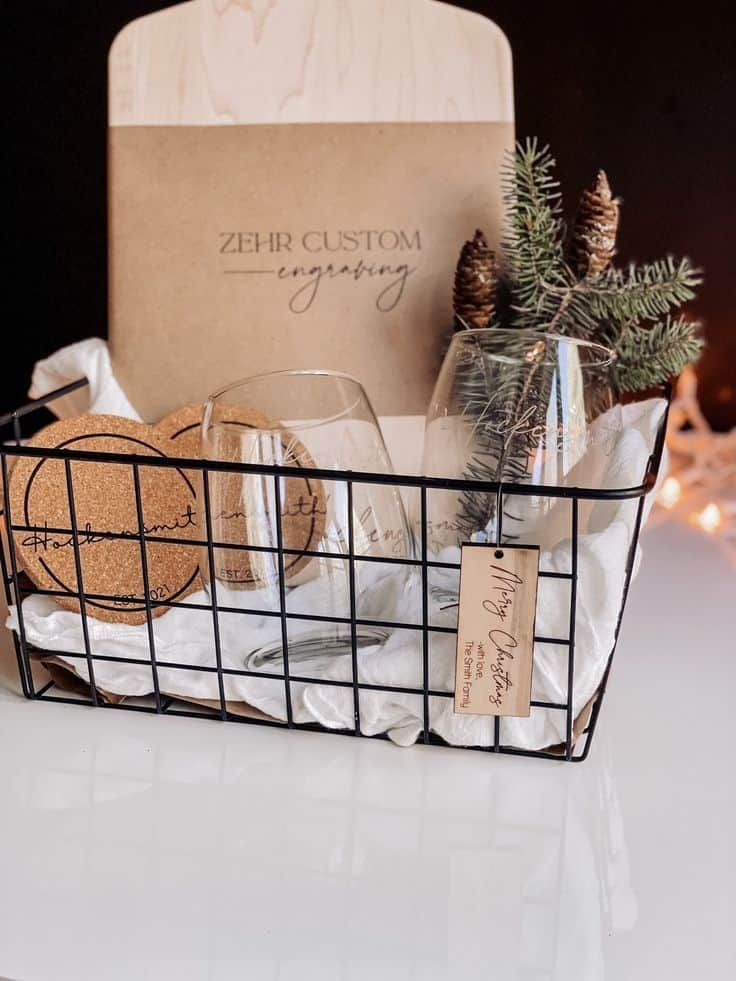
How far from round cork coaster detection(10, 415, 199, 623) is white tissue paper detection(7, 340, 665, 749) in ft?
0.06

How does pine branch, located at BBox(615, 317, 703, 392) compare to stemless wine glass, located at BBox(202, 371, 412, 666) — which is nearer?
stemless wine glass, located at BBox(202, 371, 412, 666)

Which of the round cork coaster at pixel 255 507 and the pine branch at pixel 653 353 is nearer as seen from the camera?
the round cork coaster at pixel 255 507

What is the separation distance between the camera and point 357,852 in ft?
1.36

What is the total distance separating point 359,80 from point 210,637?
1.40ft

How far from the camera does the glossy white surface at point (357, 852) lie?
1.19 feet

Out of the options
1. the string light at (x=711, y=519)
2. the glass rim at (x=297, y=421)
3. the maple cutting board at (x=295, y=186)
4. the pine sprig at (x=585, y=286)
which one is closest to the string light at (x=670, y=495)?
the string light at (x=711, y=519)

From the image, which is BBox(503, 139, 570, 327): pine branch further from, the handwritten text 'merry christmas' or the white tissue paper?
the handwritten text 'merry christmas'

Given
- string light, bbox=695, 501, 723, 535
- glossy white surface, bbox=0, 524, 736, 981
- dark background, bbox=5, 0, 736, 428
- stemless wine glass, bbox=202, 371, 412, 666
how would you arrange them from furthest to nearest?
dark background, bbox=5, 0, 736, 428, string light, bbox=695, 501, 723, 535, stemless wine glass, bbox=202, 371, 412, 666, glossy white surface, bbox=0, 524, 736, 981

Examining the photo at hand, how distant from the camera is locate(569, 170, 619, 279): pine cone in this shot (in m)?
0.66

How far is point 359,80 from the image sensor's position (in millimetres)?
715

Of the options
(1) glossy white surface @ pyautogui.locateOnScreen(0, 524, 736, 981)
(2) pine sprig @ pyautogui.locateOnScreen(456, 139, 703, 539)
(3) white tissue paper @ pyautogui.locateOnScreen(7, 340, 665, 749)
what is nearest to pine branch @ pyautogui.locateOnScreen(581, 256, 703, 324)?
(2) pine sprig @ pyautogui.locateOnScreen(456, 139, 703, 539)

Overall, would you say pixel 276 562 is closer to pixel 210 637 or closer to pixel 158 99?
pixel 210 637

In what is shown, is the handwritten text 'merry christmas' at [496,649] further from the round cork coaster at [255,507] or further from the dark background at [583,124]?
the dark background at [583,124]

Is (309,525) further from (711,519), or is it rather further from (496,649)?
(711,519)
